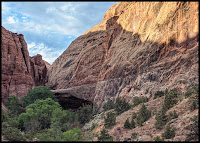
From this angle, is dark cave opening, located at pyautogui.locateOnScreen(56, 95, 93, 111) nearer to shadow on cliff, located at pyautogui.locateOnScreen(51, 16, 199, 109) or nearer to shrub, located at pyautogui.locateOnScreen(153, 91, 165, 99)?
shadow on cliff, located at pyautogui.locateOnScreen(51, 16, 199, 109)

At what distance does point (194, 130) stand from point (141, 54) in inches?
622

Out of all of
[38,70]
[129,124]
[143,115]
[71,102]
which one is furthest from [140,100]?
[38,70]

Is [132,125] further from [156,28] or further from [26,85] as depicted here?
[26,85]

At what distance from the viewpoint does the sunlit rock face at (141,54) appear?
21141 millimetres

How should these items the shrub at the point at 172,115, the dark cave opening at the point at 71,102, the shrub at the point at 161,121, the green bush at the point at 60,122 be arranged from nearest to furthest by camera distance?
the shrub at the point at 161,121 < the shrub at the point at 172,115 < the green bush at the point at 60,122 < the dark cave opening at the point at 71,102

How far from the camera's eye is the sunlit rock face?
2114 centimetres

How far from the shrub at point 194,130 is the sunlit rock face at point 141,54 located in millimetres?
6748

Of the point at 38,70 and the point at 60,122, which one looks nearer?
the point at 60,122

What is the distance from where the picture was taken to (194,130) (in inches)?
439

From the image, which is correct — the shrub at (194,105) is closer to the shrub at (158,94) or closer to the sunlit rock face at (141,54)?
the sunlit rock face at (141,54)

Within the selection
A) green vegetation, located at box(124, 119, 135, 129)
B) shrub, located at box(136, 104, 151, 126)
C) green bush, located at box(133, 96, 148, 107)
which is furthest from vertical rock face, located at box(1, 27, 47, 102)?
shrub, located at box(136, 104, 151, 126)

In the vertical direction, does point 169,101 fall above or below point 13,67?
below

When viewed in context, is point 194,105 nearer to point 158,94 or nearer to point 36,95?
point 158,94

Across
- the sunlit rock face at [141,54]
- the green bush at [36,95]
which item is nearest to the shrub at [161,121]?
the sunlit rock face at [141,54]
